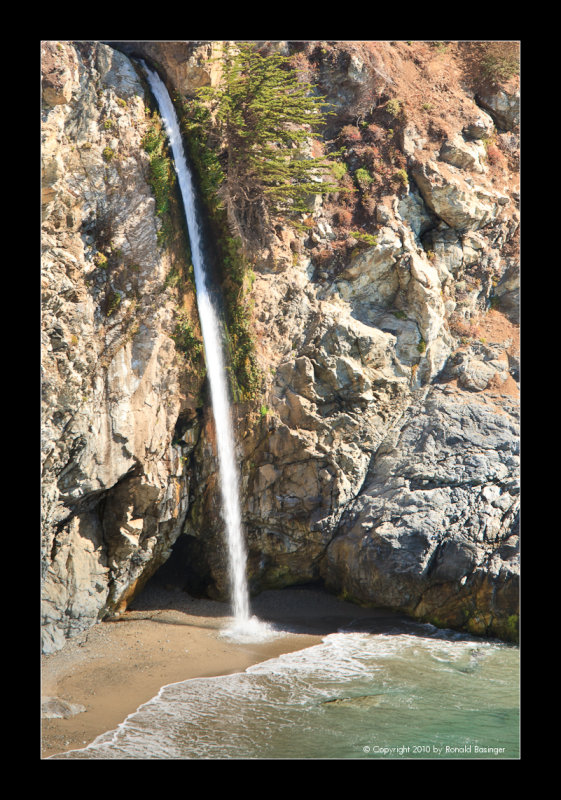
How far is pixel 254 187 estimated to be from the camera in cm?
1259

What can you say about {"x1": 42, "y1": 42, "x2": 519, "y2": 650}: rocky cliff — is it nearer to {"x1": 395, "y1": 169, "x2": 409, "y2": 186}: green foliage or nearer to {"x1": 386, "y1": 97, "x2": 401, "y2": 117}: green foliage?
{"x1": 386, "y1": 97, "x2": 401, "y2": 117}: green foliage

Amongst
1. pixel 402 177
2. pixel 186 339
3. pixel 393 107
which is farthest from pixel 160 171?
pixel 393 107

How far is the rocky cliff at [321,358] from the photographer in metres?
10.7

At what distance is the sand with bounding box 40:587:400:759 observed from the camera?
8.67m

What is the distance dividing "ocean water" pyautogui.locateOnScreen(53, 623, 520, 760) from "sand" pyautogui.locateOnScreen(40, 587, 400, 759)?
0.30 meters

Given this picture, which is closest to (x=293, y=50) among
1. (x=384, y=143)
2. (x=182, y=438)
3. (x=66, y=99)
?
(x=384, y=143)

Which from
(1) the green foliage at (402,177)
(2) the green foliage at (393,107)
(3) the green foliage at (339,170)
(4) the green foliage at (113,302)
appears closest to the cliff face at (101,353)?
(4) the green foliage at (113,302)

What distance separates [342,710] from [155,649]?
10.7ft

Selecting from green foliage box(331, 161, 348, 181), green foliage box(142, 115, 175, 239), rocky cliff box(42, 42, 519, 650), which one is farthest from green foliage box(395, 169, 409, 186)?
green foliage box(142, 115, 175, 239)

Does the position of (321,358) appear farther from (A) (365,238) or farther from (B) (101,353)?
(B) (101,353)

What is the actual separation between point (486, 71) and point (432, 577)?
10.9 metres

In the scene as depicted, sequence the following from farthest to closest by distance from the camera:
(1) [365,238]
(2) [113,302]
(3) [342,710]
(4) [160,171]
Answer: (1) [365,238]
(4) [160,171]
(2) [113,302]
(3) [342,710]

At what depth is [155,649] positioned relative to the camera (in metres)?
10.5

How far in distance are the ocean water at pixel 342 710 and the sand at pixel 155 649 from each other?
0.99 ft
